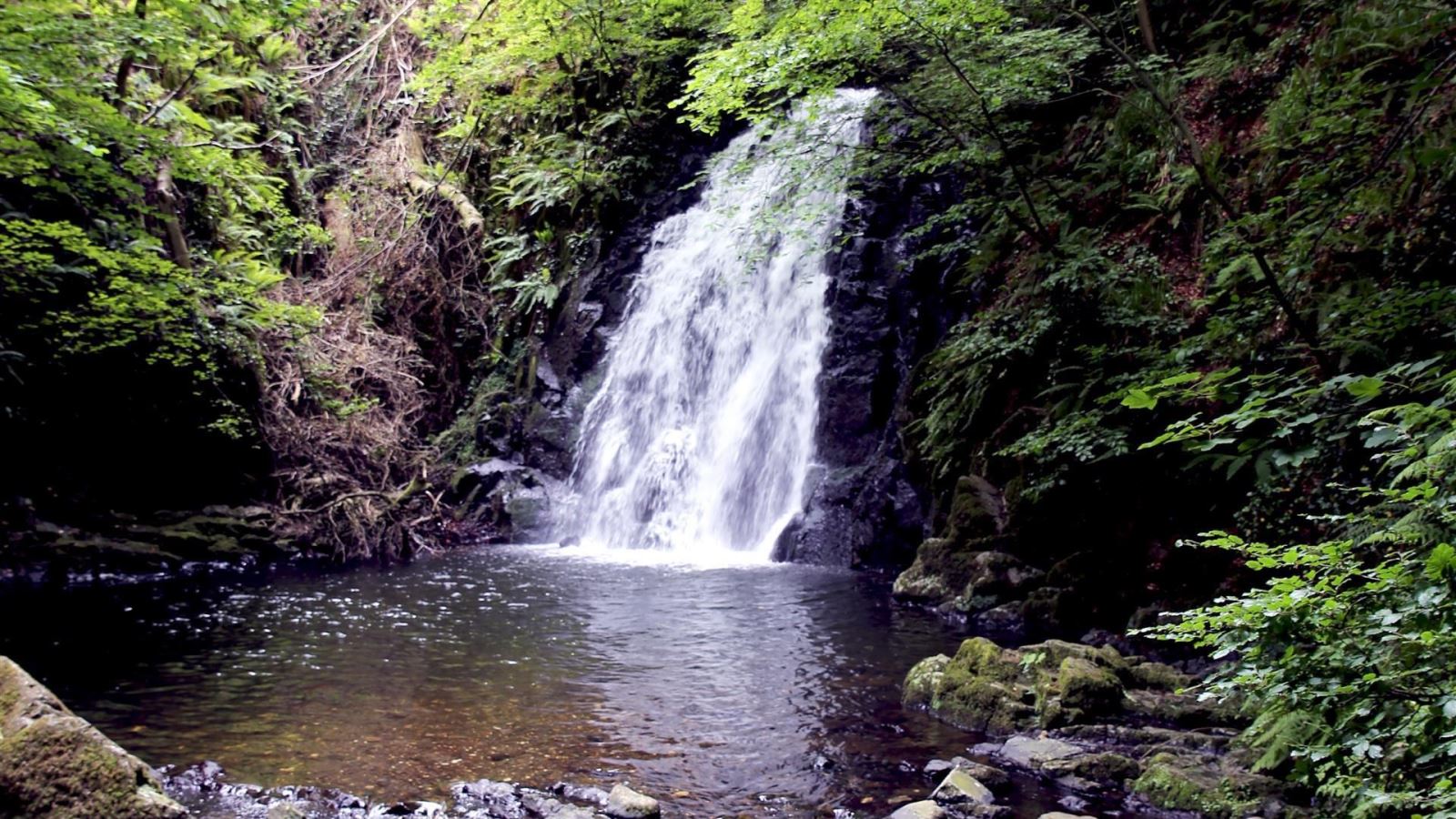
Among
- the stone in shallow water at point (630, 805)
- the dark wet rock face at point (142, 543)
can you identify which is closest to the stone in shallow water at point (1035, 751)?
the stone in shallow water at point (630, 805)

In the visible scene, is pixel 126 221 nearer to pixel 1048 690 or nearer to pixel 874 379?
pixel 874 379

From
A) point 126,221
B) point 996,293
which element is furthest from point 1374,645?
point 126,221

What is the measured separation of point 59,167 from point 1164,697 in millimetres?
12425

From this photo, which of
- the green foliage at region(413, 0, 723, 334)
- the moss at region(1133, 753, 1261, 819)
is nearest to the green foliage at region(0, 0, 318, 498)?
the green foliage at region(413, 0, 723, 334)

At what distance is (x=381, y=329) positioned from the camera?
1806 centimetres

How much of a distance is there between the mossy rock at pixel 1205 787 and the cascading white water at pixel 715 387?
7.84 meters

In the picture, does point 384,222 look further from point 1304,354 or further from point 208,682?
point 1304,354

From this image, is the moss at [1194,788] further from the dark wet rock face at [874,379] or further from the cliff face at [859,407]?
the cliff face at [859,407]

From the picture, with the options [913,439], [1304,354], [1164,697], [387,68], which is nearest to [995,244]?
[913,439]

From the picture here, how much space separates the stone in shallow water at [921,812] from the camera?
4.61m

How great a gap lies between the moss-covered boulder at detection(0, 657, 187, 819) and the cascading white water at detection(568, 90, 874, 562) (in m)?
9.14

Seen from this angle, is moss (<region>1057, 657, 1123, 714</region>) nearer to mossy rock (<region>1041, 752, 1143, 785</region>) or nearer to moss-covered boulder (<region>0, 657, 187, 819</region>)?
mossy rock (<region>1041, 752, 1143, 785</region>)

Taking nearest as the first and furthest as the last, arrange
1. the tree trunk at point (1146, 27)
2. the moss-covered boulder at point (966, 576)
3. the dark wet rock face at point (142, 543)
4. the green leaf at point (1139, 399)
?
the green leaf at point (1139, 399) < the moss-covered boulder at point (966, 576) < the tree trunk at point (1146, 27) < the dark wet rock face at point (142, 543)

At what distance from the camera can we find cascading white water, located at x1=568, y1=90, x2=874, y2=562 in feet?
44.6
